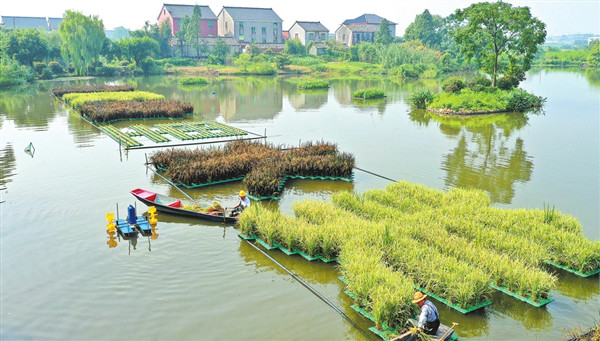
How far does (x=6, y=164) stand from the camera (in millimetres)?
21172

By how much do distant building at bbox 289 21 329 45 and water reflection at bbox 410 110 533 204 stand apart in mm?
78737

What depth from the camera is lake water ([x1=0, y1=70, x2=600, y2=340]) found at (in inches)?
367

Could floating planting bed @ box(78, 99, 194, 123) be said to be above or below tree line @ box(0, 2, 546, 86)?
below

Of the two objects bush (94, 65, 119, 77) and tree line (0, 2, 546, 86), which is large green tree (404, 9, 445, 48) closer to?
tree line (0, 2, 546, 86)

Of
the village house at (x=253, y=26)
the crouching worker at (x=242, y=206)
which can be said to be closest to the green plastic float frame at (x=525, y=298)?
the crouching worker at (x=242, y=206)

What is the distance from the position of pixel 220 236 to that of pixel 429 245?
19.8 ft

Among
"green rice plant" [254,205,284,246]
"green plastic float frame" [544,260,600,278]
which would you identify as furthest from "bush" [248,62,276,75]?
"green plastic float frame" [544,260,600,278]

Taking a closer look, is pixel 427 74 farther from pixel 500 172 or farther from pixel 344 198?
pixel 344 198

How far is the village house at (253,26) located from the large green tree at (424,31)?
30862 millimetres

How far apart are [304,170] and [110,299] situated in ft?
35.2

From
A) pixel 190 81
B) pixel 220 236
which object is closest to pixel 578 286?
pixel 220 236

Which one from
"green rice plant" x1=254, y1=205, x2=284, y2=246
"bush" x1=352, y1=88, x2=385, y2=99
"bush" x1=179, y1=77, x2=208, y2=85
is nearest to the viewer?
"green rice plant" x1=254, y1=205, x2=284, y2=246

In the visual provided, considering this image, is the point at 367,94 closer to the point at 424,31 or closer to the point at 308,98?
the point at 308,98

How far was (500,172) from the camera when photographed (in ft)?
66.7
